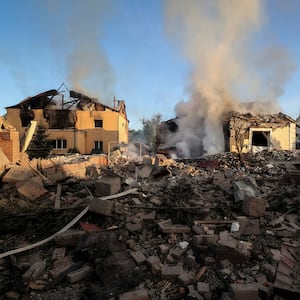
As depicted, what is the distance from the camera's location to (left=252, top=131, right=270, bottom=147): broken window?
1959 centimetres

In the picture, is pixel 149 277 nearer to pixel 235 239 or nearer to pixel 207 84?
pixel 235 239

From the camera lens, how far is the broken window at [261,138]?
19.6 meters

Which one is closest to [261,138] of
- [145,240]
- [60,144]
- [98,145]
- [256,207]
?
[98,145]

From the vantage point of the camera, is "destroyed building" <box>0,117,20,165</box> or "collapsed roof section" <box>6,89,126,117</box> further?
"collapsed roof section" <box>6,89,126,117</box>

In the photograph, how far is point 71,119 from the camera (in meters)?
25.5

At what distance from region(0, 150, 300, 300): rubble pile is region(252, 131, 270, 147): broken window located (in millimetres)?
13686

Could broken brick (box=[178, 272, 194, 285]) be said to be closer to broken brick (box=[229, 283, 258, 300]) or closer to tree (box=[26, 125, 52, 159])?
broken brick (box=[229, 283, 258, 300])

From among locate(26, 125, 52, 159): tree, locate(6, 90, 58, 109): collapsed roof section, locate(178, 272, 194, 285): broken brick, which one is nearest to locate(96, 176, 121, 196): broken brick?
locate(178, 272, 194, 285): broken brick

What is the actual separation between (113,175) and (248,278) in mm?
3927

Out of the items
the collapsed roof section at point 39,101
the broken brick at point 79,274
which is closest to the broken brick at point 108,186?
the broken brick at point 79,274

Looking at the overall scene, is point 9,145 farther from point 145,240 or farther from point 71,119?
point 71,119

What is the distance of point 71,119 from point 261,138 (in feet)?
56.8

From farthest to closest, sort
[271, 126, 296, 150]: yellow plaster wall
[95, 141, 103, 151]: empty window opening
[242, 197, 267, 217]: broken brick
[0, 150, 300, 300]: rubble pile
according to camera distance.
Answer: [95, 141, 103, 151]: empty window opening
[271, 126, 296, 150]: yellow plaster wall
[242, 197, 267, 217]: broken brick
[0, 150, 300, 300]: rubble pile

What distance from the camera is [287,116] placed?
1947cm
